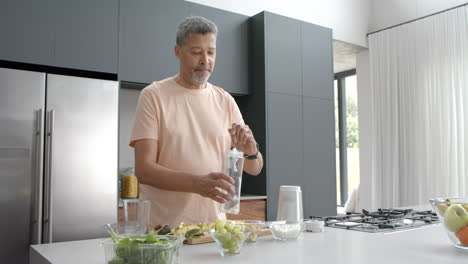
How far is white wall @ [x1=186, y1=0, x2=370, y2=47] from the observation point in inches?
171

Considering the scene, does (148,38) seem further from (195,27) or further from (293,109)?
(195,27)

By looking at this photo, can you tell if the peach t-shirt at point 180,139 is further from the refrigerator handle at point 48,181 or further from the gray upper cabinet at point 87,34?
the gray upper cabinet at point 87,34

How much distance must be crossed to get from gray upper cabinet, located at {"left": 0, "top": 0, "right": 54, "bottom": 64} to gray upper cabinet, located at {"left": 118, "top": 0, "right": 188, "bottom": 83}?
0.52 m

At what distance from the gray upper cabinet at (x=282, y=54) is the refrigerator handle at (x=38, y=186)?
6.33ft

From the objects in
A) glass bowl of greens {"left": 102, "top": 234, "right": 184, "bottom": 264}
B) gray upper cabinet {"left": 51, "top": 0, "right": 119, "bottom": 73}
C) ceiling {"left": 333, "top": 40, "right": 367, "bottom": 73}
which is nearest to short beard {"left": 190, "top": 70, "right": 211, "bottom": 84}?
glass bowl of greens {"left": 102, "top": 234, "right": 184, "bottom": 264}

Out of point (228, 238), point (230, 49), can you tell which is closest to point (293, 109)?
point (230, 49)

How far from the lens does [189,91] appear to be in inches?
75.2

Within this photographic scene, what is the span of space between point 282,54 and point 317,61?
480 millimetres

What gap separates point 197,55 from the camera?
5.86ft

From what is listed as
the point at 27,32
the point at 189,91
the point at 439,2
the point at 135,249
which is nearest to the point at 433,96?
the point at 439,2

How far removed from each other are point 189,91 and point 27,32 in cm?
158

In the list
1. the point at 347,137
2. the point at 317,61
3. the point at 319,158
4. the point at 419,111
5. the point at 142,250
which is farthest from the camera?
the point at 347,137

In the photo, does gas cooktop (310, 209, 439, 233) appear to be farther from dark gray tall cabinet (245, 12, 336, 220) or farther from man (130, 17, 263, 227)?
dark gray tall cabinet (245, 12, 336, 220)

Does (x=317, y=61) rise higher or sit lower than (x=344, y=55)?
lower
